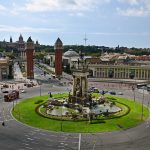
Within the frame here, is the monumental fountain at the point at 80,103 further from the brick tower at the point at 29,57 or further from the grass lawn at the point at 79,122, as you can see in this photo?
the brick tower at the point at 29,57

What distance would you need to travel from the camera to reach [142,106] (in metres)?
85.7

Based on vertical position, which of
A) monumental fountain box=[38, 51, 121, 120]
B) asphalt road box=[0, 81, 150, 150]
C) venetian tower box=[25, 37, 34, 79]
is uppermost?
venetian tower box=[25, 37, 34, 79]

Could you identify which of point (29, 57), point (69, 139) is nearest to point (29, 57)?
point (29, 57)

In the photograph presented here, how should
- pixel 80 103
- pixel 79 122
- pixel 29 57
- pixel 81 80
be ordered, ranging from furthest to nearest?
pixel 29 57 → pixel 81 80 → pixel 80 103 → pixel 79 122

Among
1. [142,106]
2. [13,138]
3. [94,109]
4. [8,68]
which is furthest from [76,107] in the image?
[8,68]

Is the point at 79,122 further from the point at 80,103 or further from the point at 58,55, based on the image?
the point at 58,55

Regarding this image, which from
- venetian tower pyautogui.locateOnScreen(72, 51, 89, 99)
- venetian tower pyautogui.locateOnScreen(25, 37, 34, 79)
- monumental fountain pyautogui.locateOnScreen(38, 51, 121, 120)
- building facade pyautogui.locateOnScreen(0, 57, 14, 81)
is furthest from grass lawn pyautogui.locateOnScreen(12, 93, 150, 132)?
building facade pyautogui.locateOnScreen(0, 57, 14, 81)

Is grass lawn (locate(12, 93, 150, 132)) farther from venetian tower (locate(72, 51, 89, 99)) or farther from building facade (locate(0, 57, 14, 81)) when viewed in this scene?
building facade (locate(0, 57, 14, 81))

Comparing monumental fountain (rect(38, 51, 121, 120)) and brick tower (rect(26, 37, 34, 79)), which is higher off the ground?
brick tower (rect(26, 37, 34, 79))

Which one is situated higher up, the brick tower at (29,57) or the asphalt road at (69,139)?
the brick tower at (29,57)

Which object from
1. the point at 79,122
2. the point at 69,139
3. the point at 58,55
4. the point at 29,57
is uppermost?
the point at 58,55

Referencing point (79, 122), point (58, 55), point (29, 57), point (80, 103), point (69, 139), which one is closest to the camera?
point (69, 139)

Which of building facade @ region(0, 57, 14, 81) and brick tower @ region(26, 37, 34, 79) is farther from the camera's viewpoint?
building facade @ region(0, 57, 14, 81)

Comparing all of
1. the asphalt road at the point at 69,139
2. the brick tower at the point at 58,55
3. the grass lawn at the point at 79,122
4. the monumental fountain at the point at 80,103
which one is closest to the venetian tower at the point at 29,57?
the brick tower at the point at 58,55
